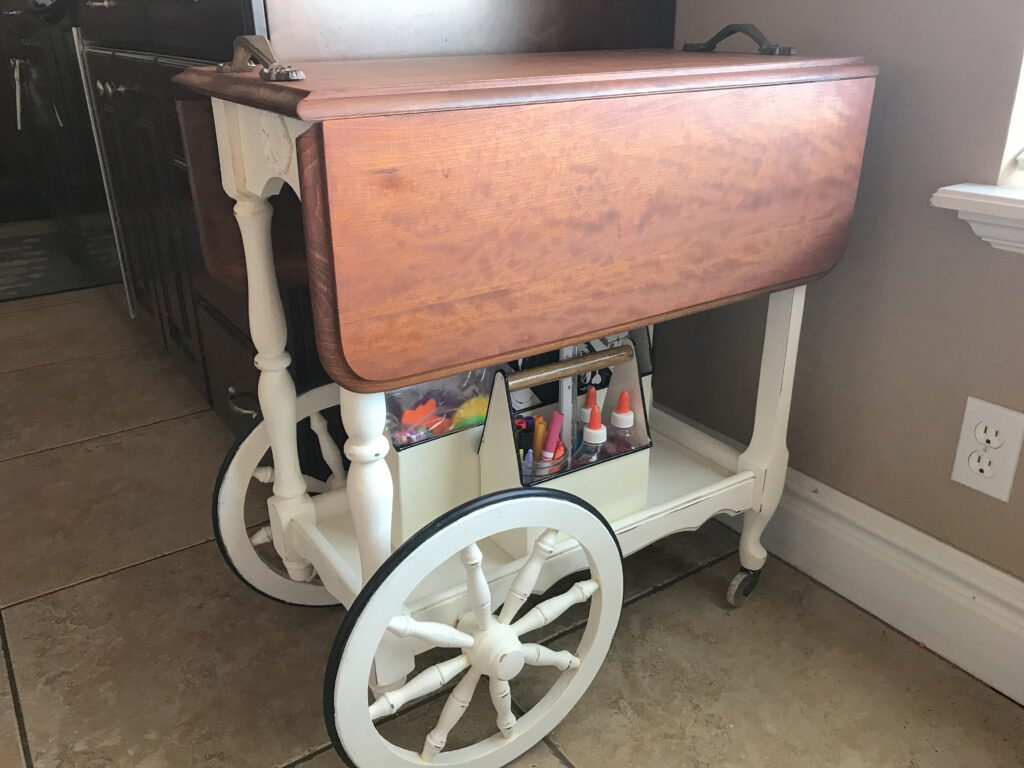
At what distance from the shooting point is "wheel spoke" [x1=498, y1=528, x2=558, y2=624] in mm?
883

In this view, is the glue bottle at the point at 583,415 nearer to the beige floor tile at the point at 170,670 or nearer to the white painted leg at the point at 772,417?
the white painted leg at the point at 772,417

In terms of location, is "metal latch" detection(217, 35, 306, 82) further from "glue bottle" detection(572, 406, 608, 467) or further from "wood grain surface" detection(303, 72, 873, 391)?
"glue bottle" detection(572, 406, 608, 467)

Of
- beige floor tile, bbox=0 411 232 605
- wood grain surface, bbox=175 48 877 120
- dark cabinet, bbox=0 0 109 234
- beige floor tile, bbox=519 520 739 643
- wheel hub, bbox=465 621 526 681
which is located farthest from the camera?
dark cabinet, bbox=0 0 109 234

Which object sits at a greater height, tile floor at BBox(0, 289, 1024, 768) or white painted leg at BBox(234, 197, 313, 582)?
white painted leg at BBox(234, 197, 313, 582)

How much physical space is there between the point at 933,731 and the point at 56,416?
1785 mm

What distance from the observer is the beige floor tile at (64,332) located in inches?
86.4

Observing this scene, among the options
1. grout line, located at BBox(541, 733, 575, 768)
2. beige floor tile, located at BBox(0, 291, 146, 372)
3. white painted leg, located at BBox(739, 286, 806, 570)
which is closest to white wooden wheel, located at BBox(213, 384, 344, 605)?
grout line, located at BBox(541, 733, 575, 768)

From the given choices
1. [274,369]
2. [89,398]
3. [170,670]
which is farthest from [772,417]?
[89,398]

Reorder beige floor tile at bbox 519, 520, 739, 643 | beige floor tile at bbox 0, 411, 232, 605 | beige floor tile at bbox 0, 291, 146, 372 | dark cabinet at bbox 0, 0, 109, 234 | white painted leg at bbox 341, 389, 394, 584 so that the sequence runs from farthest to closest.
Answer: beige floor tile at bbox 0, 291, 146, 372
dark cabinet at bbox 0, 0, 109, 234
beige floor tile at bbox 0, 411, 232, 605
beige floor tile at bbox 519, 520, 739, 643
white painted leg at bbox 341, 389, 394, 584

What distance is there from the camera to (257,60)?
2.61 ft

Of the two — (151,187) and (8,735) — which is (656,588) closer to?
(8,735)

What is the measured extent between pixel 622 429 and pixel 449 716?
411mm

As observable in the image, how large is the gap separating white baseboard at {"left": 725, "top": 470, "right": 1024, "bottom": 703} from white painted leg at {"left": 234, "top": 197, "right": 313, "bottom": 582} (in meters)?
0.75

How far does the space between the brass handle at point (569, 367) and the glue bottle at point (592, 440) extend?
0.20 ft
